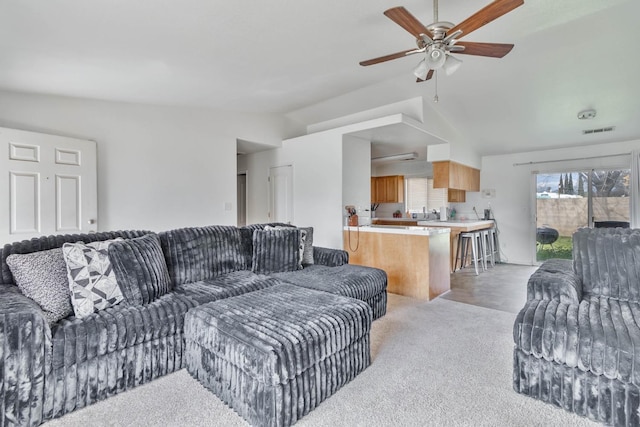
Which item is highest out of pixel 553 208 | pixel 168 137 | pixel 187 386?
pixel 168 137

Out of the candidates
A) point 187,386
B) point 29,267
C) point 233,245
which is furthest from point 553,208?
point 29,267

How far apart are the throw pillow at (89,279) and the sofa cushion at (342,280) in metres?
1.34

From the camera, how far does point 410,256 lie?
387cm

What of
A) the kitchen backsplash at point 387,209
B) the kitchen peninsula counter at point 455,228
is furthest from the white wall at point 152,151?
the kitchen backsplash at point 387,209

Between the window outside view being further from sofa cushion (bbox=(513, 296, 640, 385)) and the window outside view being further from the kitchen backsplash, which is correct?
sofa cushion (bbox=(513, 296, 640, 385))

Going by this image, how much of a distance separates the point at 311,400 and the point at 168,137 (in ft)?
12.5

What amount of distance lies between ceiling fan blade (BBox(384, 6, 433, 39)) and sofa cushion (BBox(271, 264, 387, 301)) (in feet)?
6.63

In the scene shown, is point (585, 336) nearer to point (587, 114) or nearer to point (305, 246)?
point (305, 246)

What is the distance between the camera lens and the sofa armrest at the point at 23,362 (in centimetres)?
149

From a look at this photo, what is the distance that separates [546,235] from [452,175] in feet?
7.61

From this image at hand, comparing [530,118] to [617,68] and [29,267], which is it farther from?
[29,267]

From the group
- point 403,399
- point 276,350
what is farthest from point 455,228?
point 276,350

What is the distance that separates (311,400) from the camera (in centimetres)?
168

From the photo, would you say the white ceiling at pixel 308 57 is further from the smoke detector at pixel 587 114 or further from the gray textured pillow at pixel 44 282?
the gray textured pillow at pixel 44 282
